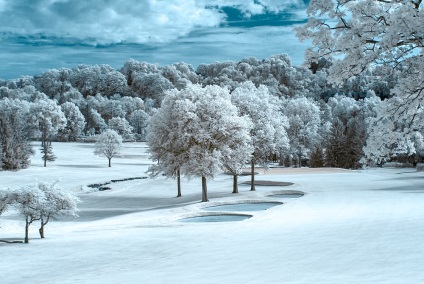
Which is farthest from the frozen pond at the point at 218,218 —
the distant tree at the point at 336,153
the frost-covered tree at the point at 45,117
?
the frost-covered tree at the point at 45,117

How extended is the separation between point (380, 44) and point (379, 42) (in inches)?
5.1

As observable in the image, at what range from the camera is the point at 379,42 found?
9.28m

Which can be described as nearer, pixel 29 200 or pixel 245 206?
pixel 29 200

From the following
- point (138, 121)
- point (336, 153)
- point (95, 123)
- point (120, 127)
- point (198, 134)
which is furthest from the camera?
point (138, 121)

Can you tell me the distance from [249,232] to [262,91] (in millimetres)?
29436

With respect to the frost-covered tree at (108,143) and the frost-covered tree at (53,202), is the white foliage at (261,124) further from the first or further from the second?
the frost-covered tree at (108,143)

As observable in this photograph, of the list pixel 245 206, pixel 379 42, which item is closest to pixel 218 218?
pixel 245 206

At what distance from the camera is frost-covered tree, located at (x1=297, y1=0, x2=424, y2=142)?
356 inches

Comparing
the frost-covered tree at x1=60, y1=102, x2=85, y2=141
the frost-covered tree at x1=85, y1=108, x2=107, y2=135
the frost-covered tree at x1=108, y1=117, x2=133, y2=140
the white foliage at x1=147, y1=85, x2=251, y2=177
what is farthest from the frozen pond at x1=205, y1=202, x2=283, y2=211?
the frost-covered tree at x1=85, y1=108, x2=107, y2=135

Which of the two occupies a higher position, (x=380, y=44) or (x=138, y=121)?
(x=138, y=121)

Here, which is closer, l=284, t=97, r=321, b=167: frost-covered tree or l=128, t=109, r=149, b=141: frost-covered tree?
l=284, t=97, r=321, b=167: frost-covered tree

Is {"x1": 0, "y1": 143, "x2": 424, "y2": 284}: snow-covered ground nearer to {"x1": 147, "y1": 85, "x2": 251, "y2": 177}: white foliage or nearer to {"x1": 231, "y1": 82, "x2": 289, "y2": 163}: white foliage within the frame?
{"x1": 147, "y1": 85, "x2": 251, "y2": 177}: white foliage

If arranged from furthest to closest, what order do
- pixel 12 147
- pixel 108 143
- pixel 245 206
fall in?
pixel 108 143, pixel 12 147, pixel 245 206

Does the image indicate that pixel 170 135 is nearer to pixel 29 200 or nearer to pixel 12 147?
pixel 29 200
